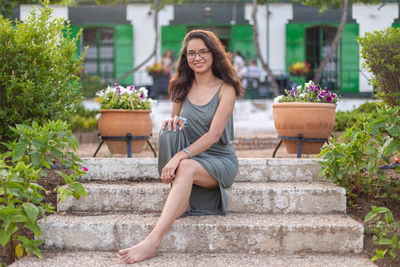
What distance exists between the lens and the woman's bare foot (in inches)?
94.7

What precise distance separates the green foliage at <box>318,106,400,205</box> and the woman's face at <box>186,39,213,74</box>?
40.0 inches

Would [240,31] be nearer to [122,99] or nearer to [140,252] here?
[122,99]

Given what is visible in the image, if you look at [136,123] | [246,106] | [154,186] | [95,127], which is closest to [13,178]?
[154,186]

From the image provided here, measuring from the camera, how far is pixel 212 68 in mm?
3000

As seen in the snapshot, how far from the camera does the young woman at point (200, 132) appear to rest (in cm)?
263

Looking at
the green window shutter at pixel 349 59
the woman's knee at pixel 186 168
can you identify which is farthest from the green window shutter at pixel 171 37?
the woman's knee at pixel 186 168

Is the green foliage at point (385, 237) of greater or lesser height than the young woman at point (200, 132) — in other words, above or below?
below

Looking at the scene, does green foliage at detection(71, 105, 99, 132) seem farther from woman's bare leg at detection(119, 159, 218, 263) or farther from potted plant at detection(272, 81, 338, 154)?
woman's bare leg at detection(119, 159, 218, 263)

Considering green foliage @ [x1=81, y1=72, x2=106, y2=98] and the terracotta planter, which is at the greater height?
green foliage @ [x1=81, y1=72, x2=106, y2=98]

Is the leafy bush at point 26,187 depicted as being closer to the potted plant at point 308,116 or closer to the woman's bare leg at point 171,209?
the woman's bare leg at point 171,209

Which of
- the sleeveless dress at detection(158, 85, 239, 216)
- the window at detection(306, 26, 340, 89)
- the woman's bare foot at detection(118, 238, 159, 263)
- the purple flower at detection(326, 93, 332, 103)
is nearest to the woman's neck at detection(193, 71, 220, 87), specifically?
the sleeveless dress at detection(158, 85, 239, 216)

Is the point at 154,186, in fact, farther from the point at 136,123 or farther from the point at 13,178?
the point at 136,123

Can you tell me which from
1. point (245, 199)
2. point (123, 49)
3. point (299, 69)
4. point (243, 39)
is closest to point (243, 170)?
point (245, 199)

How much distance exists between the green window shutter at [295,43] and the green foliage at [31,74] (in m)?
9.70
